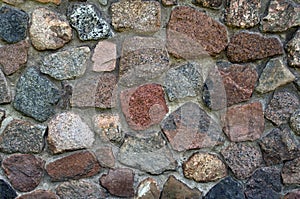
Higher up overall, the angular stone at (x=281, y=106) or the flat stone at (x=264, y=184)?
the angular stone at (x=281, y=106)

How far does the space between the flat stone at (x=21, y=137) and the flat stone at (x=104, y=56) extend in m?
0.33

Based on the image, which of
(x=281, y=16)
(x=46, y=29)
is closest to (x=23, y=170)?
(x=46, y=29)

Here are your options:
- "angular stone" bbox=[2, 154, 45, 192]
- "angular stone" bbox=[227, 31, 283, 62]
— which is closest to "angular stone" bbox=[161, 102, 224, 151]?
"angular stone" bbox=[227, 31, 283, 62]

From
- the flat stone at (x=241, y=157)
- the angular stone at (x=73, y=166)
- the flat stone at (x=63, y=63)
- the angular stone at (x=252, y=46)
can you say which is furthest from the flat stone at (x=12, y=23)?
the flat stone at (x=241, y=157)

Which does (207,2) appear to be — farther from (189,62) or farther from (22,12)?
(22,12)

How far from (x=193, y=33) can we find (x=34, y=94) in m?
0.67

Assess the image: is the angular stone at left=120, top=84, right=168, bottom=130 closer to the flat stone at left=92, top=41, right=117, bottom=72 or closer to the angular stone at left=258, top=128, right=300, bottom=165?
the flat stone at left=92, top=41, right=117, bottom=72

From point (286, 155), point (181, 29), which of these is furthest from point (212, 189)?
point (181, 29)

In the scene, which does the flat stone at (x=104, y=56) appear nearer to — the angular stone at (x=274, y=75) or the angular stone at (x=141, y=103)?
the angular stone at (x=141, y=103)

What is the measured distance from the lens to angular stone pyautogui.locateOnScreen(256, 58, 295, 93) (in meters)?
2.09

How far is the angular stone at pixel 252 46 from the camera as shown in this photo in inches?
81.7

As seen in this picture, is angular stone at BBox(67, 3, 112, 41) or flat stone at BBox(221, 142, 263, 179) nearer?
angular stone at BBox(67, 3, 112, 41)

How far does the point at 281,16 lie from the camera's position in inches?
81.4

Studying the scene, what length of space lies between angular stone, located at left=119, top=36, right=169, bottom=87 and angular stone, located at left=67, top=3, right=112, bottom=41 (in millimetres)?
105
